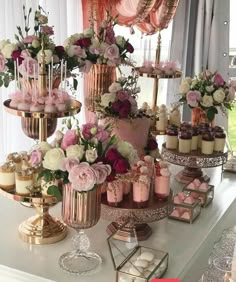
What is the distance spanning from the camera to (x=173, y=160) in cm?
196

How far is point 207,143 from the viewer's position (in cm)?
195

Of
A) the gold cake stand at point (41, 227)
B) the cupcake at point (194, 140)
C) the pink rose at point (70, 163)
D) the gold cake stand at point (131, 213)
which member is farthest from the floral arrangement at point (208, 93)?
the pink rose at point (70, 163)

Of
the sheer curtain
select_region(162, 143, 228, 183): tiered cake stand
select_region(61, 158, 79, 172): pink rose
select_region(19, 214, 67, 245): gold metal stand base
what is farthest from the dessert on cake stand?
the sheer curtain

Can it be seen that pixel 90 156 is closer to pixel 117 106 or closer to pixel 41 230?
pixel 41 230

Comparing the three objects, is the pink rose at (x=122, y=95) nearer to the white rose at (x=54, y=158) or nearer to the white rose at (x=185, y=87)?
the white rose at (x=185, y=87)

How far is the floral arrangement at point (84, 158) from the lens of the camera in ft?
3.88

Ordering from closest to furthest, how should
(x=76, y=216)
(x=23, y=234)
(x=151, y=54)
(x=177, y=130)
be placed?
(x=76, y=216) < (x=23, y=234) < (x=177, y=130) < (x=151, y=54)

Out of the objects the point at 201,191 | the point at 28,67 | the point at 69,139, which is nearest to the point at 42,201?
the point at 69,139

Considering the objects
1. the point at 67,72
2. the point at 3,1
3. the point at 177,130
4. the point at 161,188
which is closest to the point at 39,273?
the point at 161,188

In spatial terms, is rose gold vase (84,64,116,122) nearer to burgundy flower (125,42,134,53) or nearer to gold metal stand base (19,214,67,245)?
burgundy flower (125,42,134,53)

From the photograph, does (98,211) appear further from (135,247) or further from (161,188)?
(161,188)

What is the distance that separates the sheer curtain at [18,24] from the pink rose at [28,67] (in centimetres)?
82

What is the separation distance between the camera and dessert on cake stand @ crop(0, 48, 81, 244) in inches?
54.4

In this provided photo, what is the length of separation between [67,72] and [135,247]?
71 centimetres
